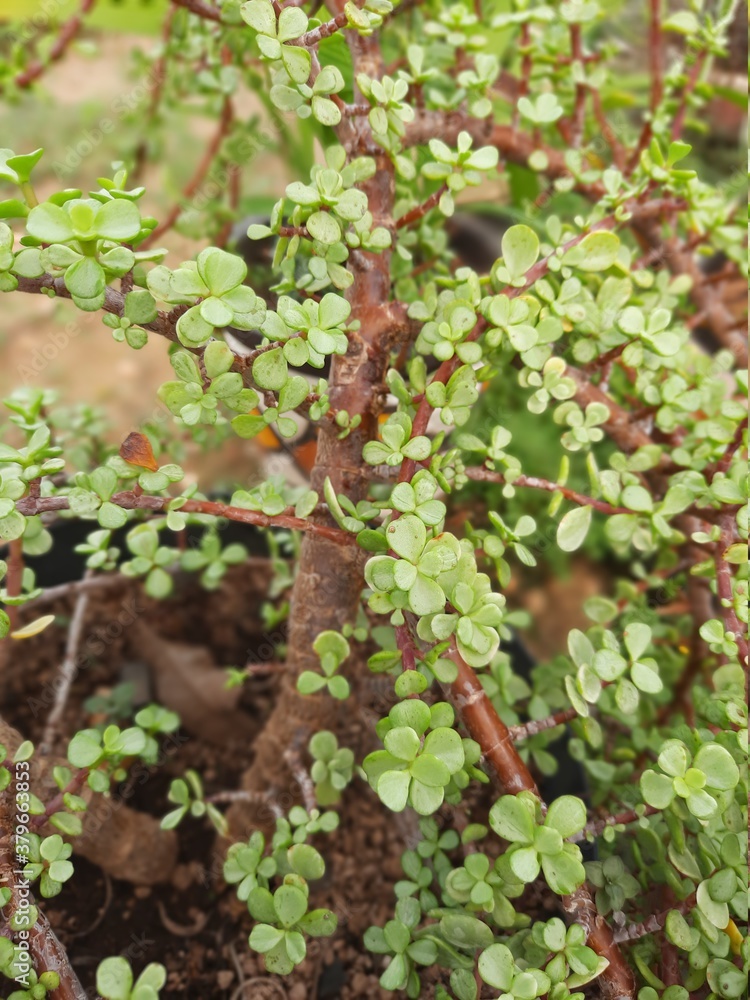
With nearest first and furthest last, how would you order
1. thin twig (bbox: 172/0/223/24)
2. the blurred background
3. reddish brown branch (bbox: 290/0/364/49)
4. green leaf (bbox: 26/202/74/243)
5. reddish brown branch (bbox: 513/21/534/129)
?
green leaf (bbox: 26/202/74/243), reddish brown branch (bbox: 290/0/364/49), thin twig (bbox: 172/0/223/24), reddish brown branch (bbox: 513/21/534/129), the blurred background

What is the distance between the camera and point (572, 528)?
0.69 meters

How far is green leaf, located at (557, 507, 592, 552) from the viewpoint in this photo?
2.24 ft

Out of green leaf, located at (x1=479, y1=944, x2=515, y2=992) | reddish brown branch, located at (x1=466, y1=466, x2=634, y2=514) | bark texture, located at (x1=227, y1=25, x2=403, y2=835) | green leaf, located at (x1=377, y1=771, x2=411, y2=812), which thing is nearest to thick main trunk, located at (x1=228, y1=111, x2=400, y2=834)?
bark texture, located at (x1=227, y1=25, x2=403, y2=835)

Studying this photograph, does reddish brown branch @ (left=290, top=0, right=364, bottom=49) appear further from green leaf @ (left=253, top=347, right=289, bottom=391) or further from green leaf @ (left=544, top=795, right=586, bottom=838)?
green leaf @ (left=544, top=795, right=586, bottom=838)

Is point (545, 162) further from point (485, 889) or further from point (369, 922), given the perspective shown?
point (369, 922)

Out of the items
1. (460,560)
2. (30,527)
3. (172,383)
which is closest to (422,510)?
(460,560)

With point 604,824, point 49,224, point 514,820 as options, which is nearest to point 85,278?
point 49,224

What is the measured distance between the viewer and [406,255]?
2.35ft

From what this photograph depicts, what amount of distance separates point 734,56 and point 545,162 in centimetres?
Answer: 139

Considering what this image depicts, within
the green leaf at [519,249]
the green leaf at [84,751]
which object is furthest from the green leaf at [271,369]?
the green leaf at [84,751]

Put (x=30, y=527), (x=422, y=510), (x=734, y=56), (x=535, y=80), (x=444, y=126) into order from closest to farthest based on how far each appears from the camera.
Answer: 1. (x=422, y=510)
2. (x=30, y=527)
3. (x=444, y=126)
4. (x=535, y=80)
5. (x=734, y=56)

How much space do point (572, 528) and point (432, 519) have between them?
0.61ft

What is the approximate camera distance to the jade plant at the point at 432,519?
0.54m

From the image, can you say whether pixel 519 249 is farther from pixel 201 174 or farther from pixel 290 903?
pixel 201 174
